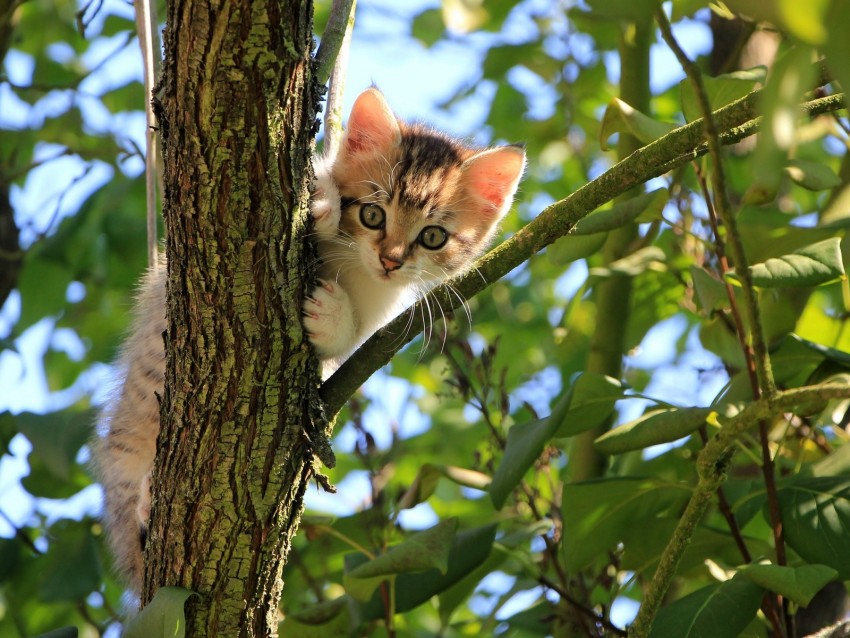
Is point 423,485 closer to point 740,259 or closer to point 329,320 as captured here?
point 329,320

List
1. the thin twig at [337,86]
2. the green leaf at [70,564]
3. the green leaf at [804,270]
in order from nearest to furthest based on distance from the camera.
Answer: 1. the green leaf at [804,270]
2. the thin twig at [337,86]
3. the green leaf at [70,564]

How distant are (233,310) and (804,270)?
3.75 feet

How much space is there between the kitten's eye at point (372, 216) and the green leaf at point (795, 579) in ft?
4.87

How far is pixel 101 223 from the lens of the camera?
3.57 m

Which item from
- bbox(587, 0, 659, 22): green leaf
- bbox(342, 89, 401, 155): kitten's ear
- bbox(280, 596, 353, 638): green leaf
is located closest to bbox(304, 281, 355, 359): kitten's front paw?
bbox(280, 596, 353, 638): green leaf

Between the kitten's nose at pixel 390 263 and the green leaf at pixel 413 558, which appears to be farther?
the kitten's nose at pixel 390 263

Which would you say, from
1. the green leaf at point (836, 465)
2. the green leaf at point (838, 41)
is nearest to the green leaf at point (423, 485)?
the green leaf at point (836, 465)

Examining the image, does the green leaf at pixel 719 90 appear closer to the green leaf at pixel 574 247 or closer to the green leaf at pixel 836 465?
the green leaf at pixel 574 247

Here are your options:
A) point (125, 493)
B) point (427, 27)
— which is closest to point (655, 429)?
point (125, 493)

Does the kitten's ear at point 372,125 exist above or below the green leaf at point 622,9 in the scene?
above

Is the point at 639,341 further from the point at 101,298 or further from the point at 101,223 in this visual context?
the point at 101,298

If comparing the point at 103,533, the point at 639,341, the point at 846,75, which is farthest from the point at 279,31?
the point at 103,533

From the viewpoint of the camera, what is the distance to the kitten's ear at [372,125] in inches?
116

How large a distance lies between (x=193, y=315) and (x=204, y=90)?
0.42 meters
